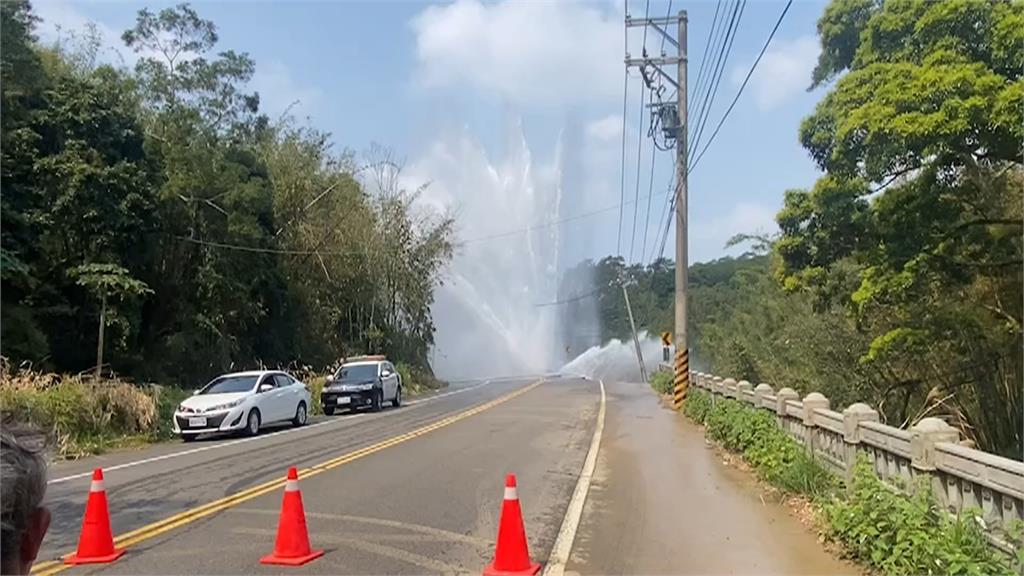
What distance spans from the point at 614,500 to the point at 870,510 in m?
3.76

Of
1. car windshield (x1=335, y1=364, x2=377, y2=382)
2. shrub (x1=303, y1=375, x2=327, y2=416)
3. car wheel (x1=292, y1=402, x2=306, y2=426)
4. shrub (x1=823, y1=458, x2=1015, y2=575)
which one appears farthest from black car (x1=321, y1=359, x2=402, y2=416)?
shrub (x1=823, y1=458, x2=1015, y2=575)

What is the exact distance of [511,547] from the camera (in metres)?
6.84

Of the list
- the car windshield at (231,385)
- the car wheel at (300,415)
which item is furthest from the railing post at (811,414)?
the car wheel at (300,415)

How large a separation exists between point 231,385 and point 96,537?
12916 mm

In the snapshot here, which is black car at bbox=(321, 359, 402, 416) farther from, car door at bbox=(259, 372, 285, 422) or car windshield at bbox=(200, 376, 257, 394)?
car windshield at bbox=(200, 376, 257, 394)

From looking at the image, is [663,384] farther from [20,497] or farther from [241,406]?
[20,497]

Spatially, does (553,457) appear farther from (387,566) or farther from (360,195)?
(360,195)

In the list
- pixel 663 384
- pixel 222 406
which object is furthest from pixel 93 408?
pixel 663 384

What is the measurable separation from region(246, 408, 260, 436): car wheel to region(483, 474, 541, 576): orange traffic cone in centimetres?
1324

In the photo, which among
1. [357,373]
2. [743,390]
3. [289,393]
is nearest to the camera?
[743,390]

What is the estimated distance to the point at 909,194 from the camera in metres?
14.9

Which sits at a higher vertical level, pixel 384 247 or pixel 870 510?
pixel 384 247

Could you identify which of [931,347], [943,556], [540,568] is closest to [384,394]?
[931,347]

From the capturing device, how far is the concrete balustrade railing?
17.8 ft
